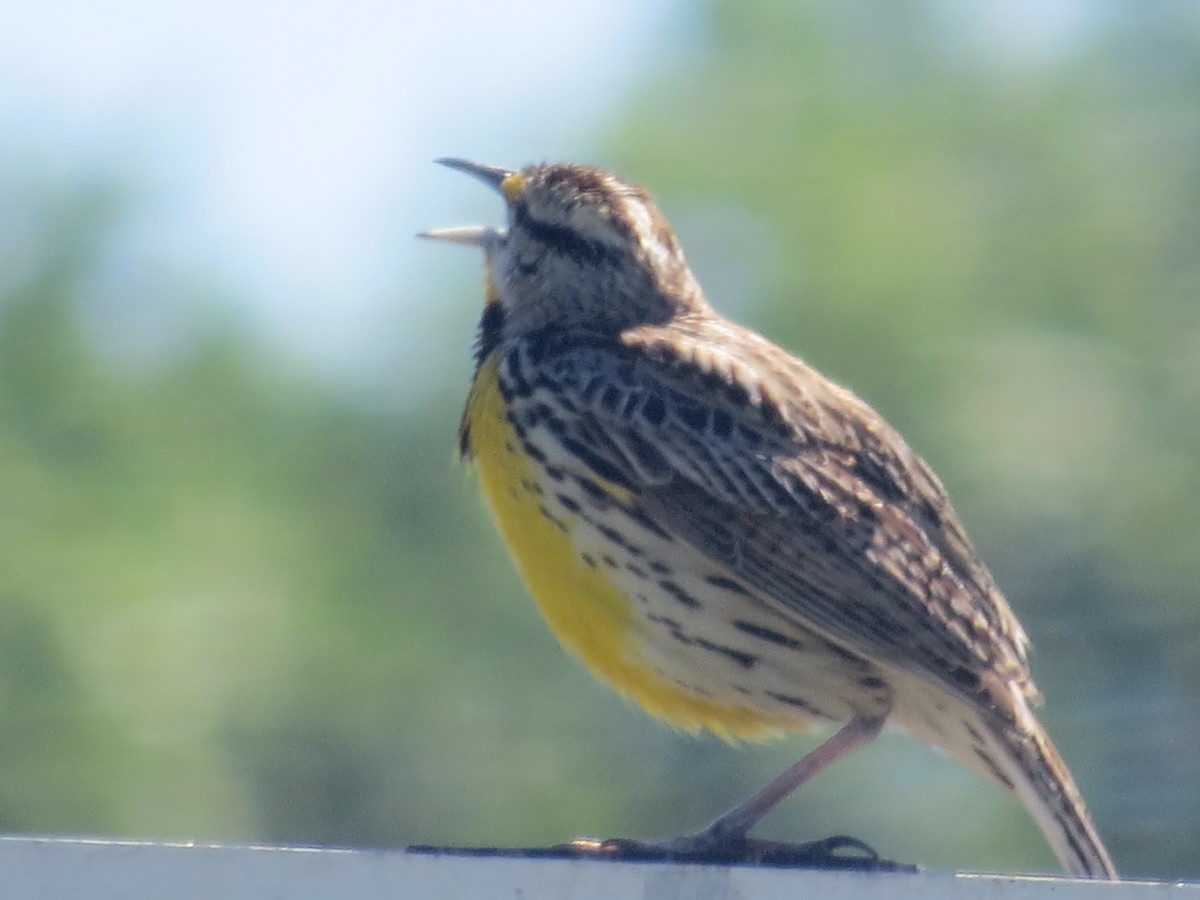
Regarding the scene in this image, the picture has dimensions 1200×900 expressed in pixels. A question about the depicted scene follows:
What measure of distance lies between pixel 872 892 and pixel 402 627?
9622mm

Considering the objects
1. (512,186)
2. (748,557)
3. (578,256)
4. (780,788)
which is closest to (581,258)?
(578,256)

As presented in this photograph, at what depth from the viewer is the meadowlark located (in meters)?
5.50

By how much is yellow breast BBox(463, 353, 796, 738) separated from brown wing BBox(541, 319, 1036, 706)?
0.59 feet

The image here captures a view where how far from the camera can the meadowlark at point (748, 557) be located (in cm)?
550

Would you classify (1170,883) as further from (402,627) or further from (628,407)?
(402,627)

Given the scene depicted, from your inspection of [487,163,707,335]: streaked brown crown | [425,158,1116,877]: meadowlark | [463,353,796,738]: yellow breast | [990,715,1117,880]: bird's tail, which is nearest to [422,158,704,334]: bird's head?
[487,163,707,335]: streaked brown crown

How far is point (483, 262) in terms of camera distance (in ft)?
21.7

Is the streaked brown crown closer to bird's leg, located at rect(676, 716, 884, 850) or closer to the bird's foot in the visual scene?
bird's leg, located at rect(676, 716, 884, 850)

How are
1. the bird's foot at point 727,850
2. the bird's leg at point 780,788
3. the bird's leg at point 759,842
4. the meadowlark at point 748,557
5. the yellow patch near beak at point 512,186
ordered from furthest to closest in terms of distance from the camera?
the yellow patch near beak at point 512,186, the meadowlark at point 748,557, the bird's leg at point 780,788, the bird's leg at point 759,842, the bird's foot at point 727,850

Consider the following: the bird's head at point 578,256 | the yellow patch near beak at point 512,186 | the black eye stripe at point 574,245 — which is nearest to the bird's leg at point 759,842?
the bird's head at point 578,256

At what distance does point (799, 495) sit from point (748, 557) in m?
0.24

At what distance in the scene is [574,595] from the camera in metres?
5.45

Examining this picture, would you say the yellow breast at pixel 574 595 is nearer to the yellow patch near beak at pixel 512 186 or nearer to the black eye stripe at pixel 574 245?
the black eye stripe at pixel 574 245

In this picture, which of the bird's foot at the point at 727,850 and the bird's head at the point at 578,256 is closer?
the bird's foot at the point at 727,850
